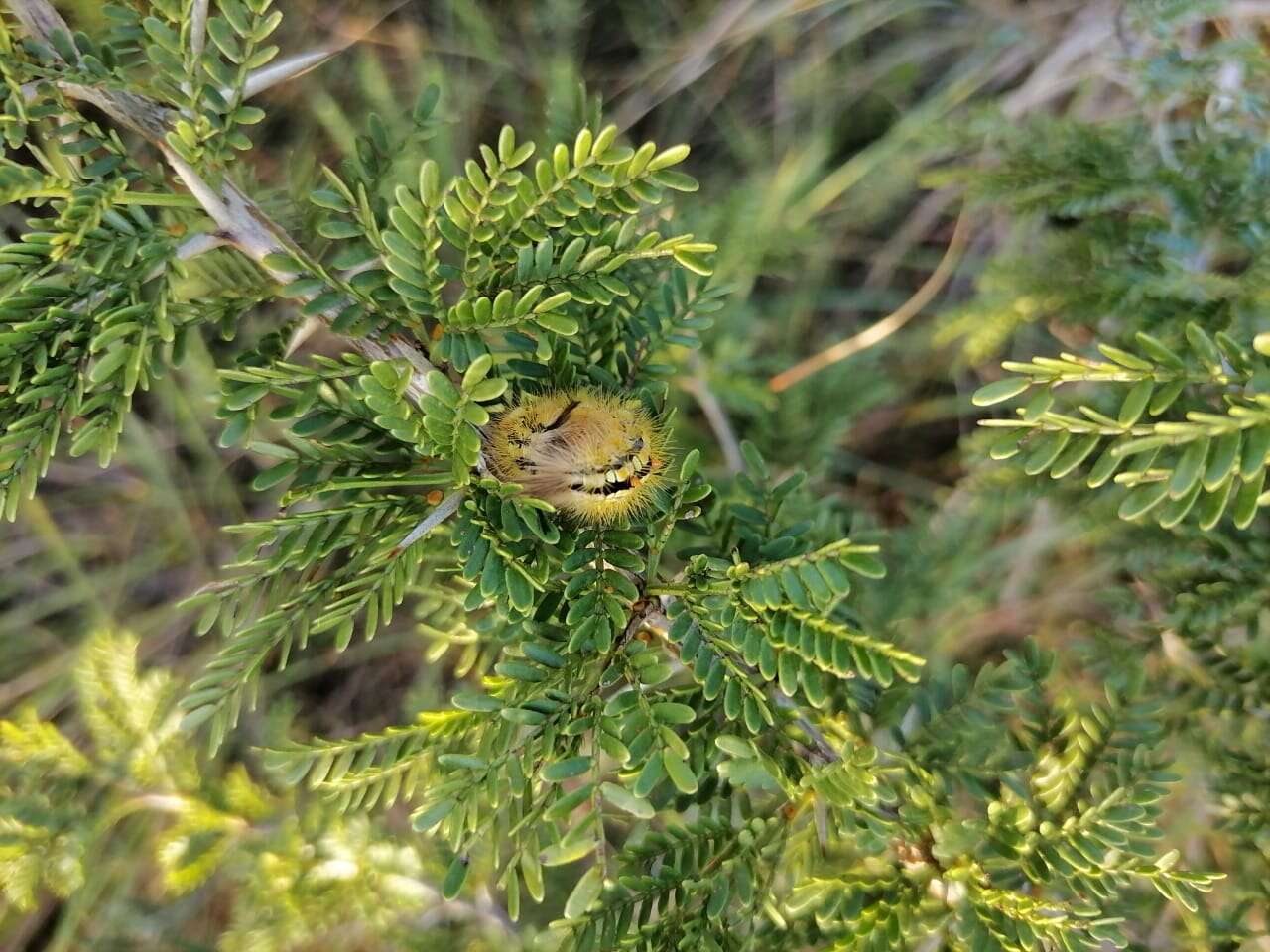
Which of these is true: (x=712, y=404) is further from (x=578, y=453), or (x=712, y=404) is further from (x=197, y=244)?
(x=197, y=244)

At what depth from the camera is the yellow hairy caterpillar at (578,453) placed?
85 cm

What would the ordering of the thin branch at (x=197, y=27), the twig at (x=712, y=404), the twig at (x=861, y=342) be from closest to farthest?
the thin branch at (x=197, y=27)
the twig at (x=712, y=404)
the twig at (x=861, y=342)

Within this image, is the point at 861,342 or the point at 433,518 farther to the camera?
the point at 861,342

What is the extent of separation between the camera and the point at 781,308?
2.58 m

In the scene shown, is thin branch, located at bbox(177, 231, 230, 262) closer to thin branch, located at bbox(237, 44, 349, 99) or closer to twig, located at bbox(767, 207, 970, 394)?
thin branch, located at bbox(237, 44, 349, 99)

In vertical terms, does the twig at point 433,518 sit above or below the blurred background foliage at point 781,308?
above

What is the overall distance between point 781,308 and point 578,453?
1861 mm

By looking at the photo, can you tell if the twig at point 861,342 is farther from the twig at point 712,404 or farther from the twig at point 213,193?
the twig at point 213,193

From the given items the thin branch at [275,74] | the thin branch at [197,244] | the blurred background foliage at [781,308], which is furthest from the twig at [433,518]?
the blurred background foliage at [781,308]

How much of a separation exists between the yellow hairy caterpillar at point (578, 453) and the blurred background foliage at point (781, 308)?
88cm

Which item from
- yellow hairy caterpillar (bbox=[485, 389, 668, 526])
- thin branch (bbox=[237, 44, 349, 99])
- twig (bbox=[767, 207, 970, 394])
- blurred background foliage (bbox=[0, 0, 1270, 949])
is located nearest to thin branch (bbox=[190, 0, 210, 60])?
thin branch (bbox=[237, 44, 349, 99])

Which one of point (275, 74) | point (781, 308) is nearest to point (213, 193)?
point (275, 74)

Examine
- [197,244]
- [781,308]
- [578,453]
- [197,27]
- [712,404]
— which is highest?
[197,27]

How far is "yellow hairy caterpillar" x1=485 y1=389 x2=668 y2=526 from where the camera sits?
85cm
